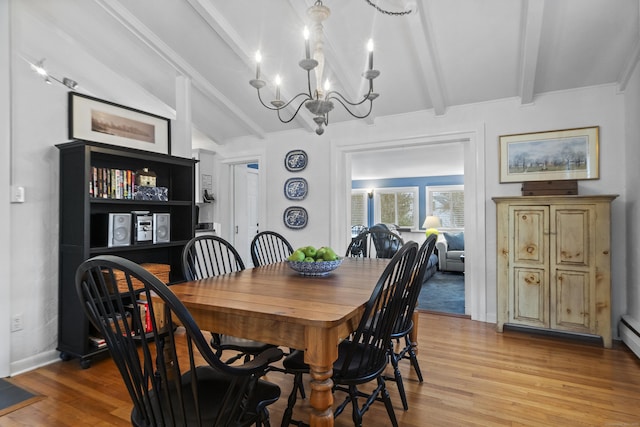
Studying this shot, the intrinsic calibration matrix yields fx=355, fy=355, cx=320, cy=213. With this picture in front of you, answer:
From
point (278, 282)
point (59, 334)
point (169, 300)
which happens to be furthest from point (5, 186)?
point (169, 300)

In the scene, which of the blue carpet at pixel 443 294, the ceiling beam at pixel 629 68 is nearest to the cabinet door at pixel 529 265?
the blue carpet at pixel 443 294

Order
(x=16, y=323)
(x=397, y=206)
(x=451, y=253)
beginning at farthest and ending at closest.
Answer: (x=397, y=206)
(x=451, y=253)
(x=16, y=323)

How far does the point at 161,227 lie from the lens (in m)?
3.20

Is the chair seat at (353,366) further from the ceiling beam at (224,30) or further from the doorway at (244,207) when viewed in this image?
the doorway at (244,207)

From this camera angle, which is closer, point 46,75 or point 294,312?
point 294,312

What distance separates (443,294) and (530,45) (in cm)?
322

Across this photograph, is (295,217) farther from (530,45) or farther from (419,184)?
(419,184)

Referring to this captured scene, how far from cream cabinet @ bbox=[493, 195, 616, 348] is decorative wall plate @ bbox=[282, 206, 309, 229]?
2.24m

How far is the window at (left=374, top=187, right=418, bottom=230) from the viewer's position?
8484 millimetres

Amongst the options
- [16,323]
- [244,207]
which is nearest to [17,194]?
[16,323]

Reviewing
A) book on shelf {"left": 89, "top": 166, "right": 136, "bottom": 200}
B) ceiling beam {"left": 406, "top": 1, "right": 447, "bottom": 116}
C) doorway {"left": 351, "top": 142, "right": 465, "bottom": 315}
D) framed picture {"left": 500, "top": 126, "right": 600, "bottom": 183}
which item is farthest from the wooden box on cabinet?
doorway {"left": 351, "top": 142, "right": 465, "bottom": 315}

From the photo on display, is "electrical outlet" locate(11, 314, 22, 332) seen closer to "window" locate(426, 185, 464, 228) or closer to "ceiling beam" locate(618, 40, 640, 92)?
"ceiling beam" locate(618, 40, 640, 92)

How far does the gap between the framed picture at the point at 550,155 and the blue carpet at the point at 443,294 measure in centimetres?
163

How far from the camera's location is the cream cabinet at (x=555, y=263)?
9.55ft
